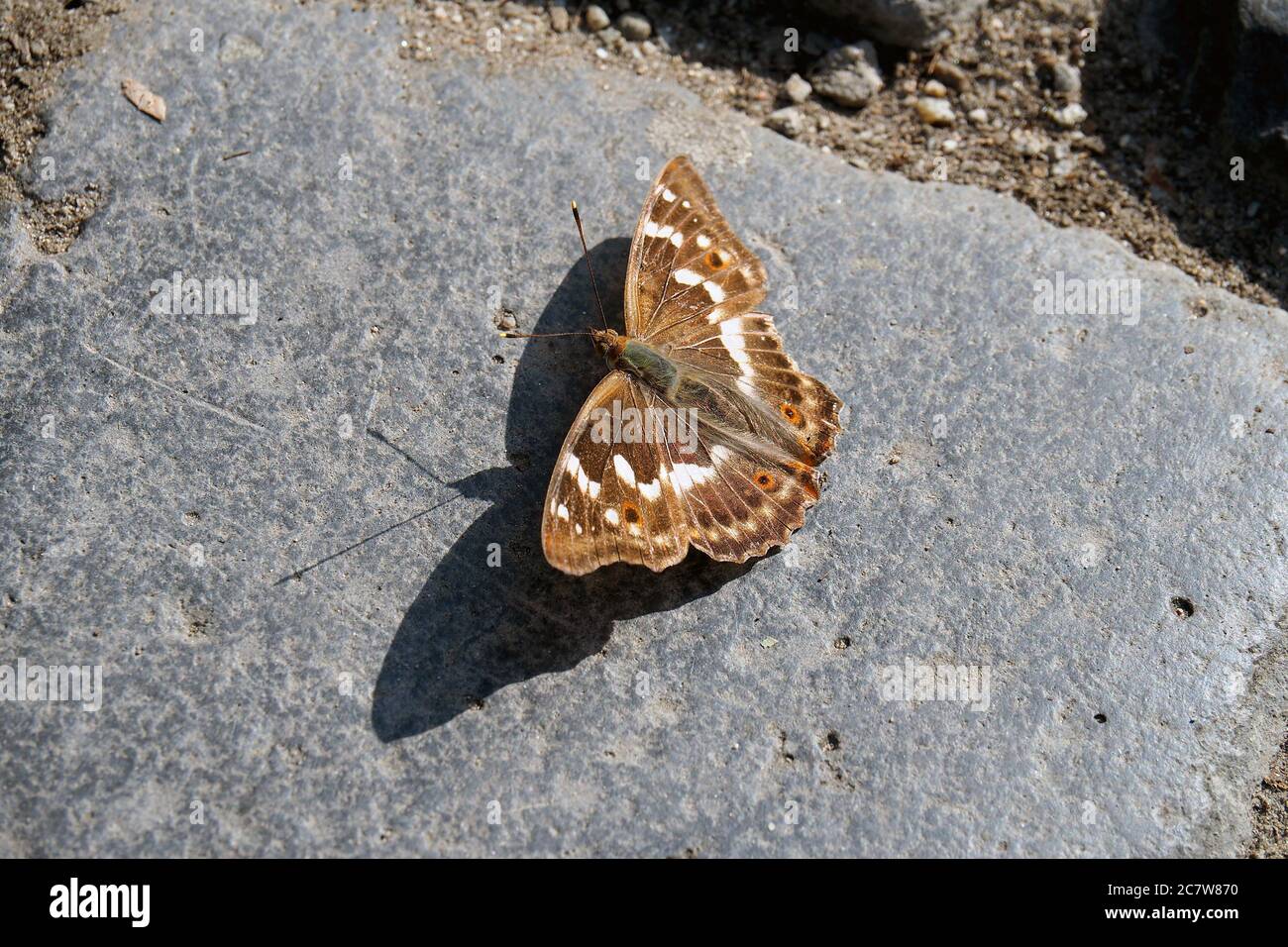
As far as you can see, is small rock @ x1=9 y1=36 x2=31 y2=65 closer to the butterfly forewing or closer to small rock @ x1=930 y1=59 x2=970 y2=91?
the butterfly forewing

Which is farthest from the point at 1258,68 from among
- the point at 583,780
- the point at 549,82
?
the point at 583,780

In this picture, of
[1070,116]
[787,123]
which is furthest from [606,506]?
[1070,116]

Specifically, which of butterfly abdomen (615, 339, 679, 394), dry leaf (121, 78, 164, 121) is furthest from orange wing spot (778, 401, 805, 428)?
dry leaf (121, 78, 164, 121)

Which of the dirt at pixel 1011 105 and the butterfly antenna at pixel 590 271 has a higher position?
the dirt at pixel 1011 105

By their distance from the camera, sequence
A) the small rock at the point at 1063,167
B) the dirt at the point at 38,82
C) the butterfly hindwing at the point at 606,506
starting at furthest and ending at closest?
the small rock at the point at 1063,167 < the dirt at the point at 38,82 < the butterfly hindwing at the point at 606,506

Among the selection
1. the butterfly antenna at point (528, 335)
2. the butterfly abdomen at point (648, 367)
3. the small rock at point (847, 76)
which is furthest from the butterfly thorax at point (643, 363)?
the small rock at point (847, 76)

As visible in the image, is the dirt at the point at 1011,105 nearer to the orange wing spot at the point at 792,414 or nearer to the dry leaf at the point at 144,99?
the dry leaf at the point at 144,99
